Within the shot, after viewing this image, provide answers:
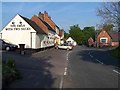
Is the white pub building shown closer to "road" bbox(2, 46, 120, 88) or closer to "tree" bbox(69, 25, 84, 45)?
"road" bbox(2, 46, 120, 88)

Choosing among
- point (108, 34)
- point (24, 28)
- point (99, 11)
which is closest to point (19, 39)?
point (24, 28)

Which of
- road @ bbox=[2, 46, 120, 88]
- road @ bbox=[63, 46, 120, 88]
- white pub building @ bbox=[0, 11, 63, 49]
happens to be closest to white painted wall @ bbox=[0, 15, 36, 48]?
white pub building @ bbox=[0, 11, 63, 49]

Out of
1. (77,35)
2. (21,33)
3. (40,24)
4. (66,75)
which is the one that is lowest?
(66,75)

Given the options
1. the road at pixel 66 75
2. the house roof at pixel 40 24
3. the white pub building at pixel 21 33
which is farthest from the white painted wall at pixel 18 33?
the road at pixel 66 75

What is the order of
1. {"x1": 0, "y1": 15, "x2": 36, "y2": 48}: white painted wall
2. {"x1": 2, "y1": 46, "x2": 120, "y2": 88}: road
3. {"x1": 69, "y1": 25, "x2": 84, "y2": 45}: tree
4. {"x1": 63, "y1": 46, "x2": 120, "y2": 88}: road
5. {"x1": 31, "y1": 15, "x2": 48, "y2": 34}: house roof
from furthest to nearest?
{"x1": 69, "y1": 25, "x2": 84, "y2": 45}: tree → {"x1": 31, "y1": 15, "x2": 48, "y2": 34}: house roof → {"x1": 0, "y1": 15, "x2": 36, "y2": 48}: white painted wall → {"x1": 63, "y1": 46, "x2": 120, "y2": 88}: road → {"x1": 2, "y1": 46, "x2": 120, "y2": 88}: road

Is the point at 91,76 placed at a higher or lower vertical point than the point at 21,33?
lower

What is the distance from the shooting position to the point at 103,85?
12.7m

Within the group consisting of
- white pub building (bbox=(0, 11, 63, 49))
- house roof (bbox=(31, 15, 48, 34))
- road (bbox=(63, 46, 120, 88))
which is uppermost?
house roof (bbox=(31, 15, 48, 34))

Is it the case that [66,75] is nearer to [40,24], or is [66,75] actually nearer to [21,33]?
[21,33]

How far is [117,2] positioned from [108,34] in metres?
62.4

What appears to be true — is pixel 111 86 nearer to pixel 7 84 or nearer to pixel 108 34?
pixel 7 84

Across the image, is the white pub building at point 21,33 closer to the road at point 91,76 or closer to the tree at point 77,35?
the road at point 91,76

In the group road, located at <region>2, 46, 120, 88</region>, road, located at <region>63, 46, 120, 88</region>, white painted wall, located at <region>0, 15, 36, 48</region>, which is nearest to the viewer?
road, located at <region>2, 46, 120, 88</region>

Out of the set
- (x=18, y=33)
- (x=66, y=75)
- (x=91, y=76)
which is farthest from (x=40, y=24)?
(x=91, y=76)
